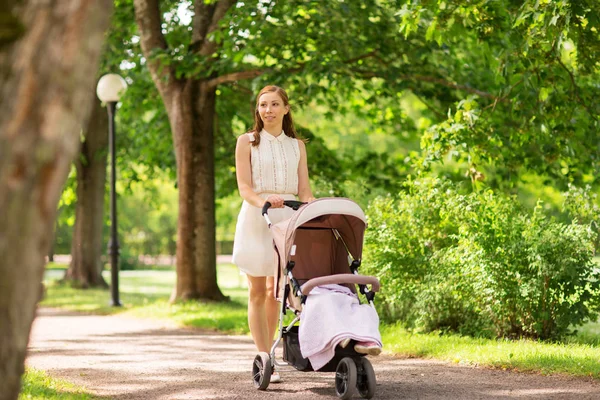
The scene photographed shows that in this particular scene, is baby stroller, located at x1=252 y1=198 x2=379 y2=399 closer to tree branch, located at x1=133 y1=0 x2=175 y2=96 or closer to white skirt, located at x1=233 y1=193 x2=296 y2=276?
white skirt, located at x1=233 y1=193 x2=296 y2=276

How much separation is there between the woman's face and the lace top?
0.42 ft

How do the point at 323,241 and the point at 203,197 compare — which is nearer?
the point at 323,241

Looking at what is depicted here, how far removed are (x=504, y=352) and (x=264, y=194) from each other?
2689 millimetres

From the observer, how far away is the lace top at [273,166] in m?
7.16

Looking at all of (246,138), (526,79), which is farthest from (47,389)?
(526,79)

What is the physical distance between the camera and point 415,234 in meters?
10.3

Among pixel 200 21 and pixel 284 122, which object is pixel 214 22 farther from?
pixel 284 122

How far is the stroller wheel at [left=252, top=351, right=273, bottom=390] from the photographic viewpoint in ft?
21.8

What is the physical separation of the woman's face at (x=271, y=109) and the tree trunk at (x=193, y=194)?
8.06 metres

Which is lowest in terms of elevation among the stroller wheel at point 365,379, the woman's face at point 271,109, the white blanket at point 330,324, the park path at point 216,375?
the park path at point 216,375

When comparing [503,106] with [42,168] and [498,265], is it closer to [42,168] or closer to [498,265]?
[498,265]

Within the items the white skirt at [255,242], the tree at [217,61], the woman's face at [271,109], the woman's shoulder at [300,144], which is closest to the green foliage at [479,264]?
the woman's shoulder at [300,144]

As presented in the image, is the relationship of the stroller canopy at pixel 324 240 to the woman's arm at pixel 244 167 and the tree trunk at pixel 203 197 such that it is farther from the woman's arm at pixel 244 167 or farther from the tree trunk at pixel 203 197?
the tree trunk at pixel 203 197

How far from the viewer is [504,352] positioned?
7.98 metres
